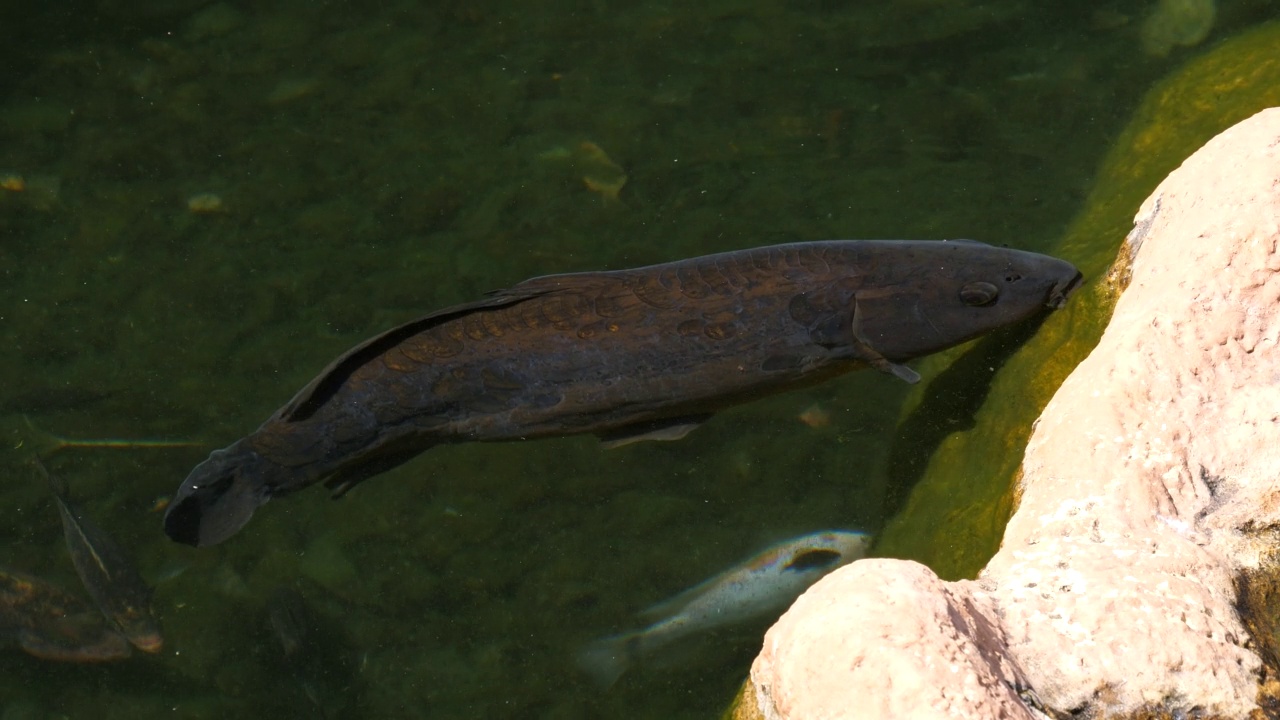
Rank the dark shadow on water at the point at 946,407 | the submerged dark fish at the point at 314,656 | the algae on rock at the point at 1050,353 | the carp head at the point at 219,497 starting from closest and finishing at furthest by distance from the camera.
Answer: the algae on rock at the point at 1050,353 < the carp head at the point at 219,497 < the dark shadow on water at the point at 946,407 < the submerged dark fish at the point at 314,656

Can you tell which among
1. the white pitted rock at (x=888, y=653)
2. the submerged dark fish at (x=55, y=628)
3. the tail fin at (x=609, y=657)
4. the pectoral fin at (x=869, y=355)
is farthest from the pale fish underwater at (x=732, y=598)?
the submerged dark fish at (x=55, y=628)

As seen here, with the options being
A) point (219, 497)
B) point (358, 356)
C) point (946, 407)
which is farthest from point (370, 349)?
point (946, 407)

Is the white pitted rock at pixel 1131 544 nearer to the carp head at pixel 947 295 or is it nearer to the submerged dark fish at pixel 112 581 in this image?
the carp head at pixel 947 295

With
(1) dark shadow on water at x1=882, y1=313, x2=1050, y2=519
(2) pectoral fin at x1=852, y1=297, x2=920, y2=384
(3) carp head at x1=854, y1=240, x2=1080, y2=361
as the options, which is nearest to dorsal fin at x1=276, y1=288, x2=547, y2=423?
(2) pectoral fin at x1=852, y1=297, x2=920, y2=384

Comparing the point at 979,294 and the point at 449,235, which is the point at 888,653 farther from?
the point at 449,235

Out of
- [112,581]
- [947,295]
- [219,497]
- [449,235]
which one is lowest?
[112,581]

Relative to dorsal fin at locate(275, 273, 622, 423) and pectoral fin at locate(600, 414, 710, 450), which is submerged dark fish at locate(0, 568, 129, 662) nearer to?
dorsal fin at locate(275, 273, 622, 423)

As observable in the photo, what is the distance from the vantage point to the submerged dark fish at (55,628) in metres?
5.71

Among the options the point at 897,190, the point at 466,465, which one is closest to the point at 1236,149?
the point at 897,190

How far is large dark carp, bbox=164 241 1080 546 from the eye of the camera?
4703 mm

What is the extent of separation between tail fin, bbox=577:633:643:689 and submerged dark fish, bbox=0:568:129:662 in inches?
106

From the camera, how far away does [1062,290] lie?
488 centimetres

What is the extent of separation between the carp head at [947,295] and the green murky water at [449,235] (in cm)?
87

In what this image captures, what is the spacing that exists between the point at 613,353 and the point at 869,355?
132 cm
